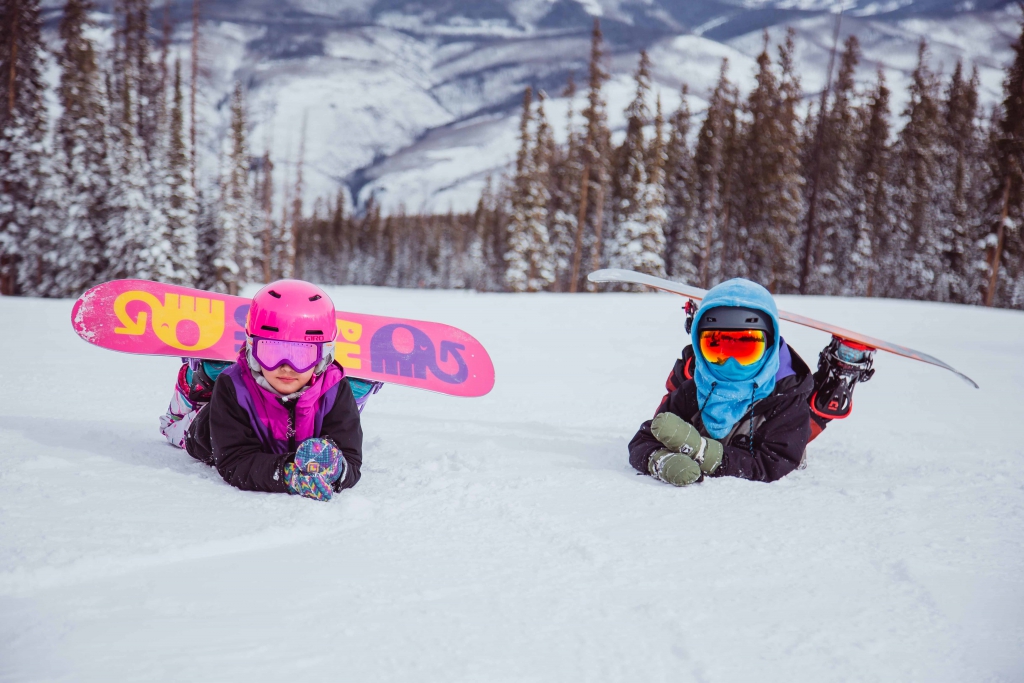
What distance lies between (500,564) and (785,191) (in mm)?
35892

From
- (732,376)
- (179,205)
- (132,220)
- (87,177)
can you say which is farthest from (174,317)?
(87,177)

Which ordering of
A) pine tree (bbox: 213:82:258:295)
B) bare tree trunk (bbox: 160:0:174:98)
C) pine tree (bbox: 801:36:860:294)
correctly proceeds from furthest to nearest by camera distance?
pine tree (bbox: 801:36:860:294), bare tree trunk (bbox: 160:0:174:98), pine tree (bbox: 213:82:258:295)

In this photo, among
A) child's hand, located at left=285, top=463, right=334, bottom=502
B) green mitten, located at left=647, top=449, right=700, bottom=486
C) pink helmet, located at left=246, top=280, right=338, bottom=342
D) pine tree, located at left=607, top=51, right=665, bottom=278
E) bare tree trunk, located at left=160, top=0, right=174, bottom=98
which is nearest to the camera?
child's hand, located at left=285, top=463, right=334, bottom=502

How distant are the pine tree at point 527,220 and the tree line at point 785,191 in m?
0.08

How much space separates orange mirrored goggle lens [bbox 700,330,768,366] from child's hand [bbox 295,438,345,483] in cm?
195

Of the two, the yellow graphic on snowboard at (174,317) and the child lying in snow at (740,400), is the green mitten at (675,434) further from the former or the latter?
the yellow graphic on snowboard at (174,317)

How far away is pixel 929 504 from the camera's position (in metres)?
3.07

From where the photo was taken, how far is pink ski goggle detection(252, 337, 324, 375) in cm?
282

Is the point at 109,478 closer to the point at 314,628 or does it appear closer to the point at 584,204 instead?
the point at 314,628

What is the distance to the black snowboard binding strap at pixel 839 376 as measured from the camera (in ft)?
11.3

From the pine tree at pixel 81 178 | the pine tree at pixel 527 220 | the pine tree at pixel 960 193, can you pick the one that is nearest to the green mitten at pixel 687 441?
the pine tree at pixel 81 178

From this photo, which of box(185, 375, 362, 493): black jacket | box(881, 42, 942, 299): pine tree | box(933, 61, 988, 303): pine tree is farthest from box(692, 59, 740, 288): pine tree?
box(185, 375, 362, 493): black jacket

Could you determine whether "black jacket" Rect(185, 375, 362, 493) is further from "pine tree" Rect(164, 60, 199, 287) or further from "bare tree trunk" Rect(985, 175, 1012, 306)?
"bare tree trunk" Rect(985, 175, 1012, 306)

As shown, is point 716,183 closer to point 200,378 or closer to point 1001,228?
point 1001,228
